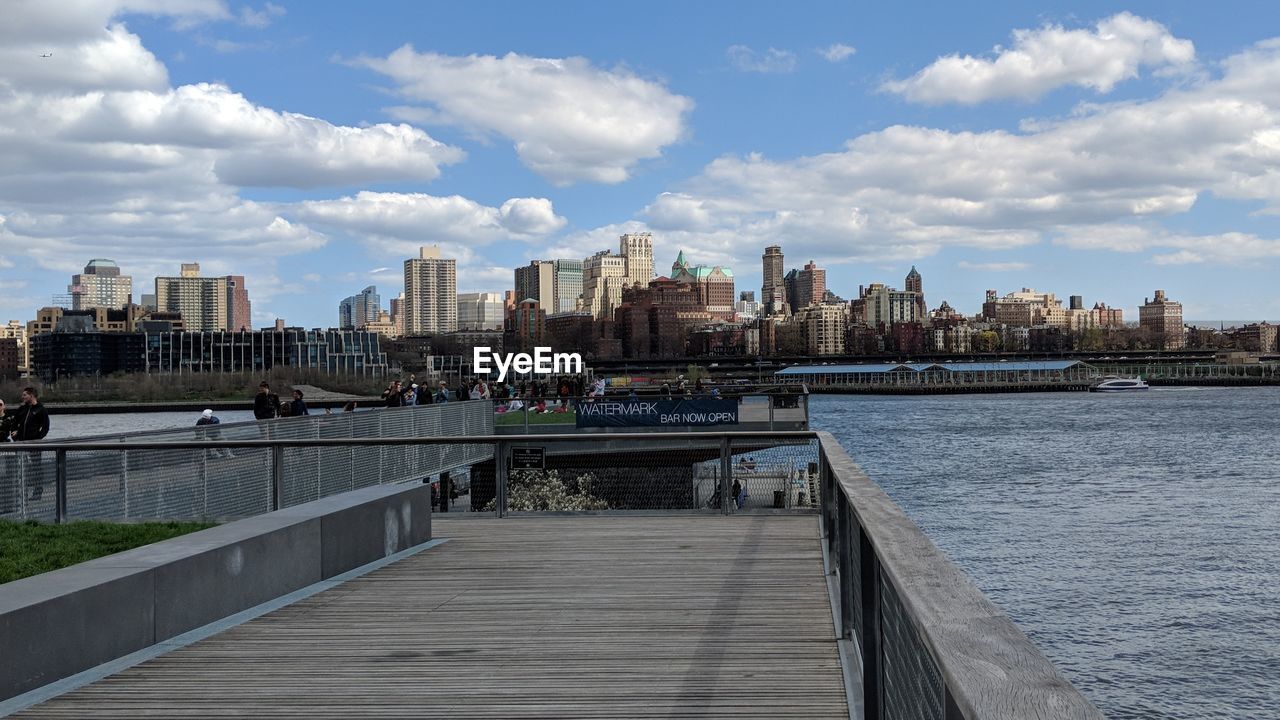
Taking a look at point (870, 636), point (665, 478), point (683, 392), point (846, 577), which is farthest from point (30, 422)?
point (683, 392)

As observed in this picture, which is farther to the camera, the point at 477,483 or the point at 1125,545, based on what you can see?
the point at 1125,545

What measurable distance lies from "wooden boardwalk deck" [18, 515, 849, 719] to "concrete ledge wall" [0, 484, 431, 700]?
27cm

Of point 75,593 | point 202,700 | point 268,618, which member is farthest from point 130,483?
point 202,700

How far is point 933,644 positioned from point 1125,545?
116ft

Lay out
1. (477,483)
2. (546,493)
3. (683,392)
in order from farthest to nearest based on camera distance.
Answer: (683,392) → (477,483) → (546,493)

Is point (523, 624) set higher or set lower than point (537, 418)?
higher

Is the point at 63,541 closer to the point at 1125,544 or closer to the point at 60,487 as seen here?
the point at 60,487

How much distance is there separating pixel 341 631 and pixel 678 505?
7451mm

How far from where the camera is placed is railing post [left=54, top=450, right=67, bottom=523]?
1318 cm

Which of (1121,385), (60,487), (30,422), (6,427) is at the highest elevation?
(30,422)

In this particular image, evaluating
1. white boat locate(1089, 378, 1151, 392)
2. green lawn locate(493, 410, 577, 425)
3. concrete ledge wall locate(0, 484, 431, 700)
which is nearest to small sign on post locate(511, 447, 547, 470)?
concrete ledge wall locate(0, 484, 431, 700)

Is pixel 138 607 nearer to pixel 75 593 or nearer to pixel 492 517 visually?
pixel 75 593

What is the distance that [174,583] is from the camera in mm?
7430

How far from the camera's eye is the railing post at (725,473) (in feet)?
42.8
